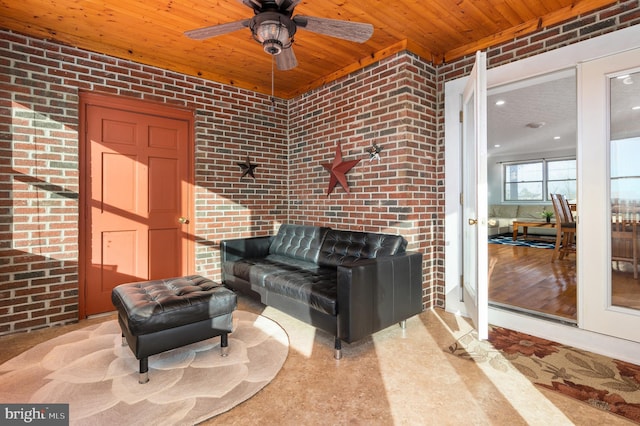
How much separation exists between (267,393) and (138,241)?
2417mm

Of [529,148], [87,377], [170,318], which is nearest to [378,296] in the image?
[170,318]

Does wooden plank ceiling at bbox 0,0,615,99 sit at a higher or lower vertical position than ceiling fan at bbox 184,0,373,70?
higher

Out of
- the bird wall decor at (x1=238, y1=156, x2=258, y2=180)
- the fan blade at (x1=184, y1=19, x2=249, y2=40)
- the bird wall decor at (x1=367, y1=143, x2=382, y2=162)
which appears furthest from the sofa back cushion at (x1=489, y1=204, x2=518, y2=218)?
the fan blade at (x1=184, y1=19, x2=249, y2=40)

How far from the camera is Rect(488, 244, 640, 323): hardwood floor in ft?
7.76

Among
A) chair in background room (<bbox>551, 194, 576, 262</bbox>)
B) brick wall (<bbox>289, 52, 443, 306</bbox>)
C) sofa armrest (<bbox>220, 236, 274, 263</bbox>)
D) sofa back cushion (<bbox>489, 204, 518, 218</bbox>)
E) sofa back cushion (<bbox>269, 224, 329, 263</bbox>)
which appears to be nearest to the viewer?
brick wall (<bbox>289, 52, 443, 306</bbox>)

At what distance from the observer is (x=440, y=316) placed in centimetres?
315

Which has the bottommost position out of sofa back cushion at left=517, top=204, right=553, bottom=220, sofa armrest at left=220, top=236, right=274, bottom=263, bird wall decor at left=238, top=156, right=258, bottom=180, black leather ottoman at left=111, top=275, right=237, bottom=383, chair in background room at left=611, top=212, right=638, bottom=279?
black leather ottoman at left=111, top=275, right=237, bottom=383

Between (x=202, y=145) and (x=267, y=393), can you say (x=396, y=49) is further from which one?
(x=267, y=393)

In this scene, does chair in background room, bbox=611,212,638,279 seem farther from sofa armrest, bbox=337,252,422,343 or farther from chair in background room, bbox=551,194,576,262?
chair in background room, bbox=551,194,576,262

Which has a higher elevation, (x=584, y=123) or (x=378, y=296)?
(x=584, y=123)

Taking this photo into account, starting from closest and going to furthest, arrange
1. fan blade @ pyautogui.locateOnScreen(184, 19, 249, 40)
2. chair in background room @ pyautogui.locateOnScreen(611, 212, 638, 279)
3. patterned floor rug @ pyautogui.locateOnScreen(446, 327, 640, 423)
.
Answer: patterned floor rug @ pyautogui.locateOnScreen(446, 327, 640, 423) < fan blade @ pyautogui.locateOnScreen(184, 19, 249, 40) < chair in background room @ pyautogui.locateOnScreen(611, 212, 638, 279)

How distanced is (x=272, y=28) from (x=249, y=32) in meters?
1.38

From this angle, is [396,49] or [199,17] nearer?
[199,17]

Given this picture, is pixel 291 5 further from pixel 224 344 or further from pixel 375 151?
pixel 224 344
